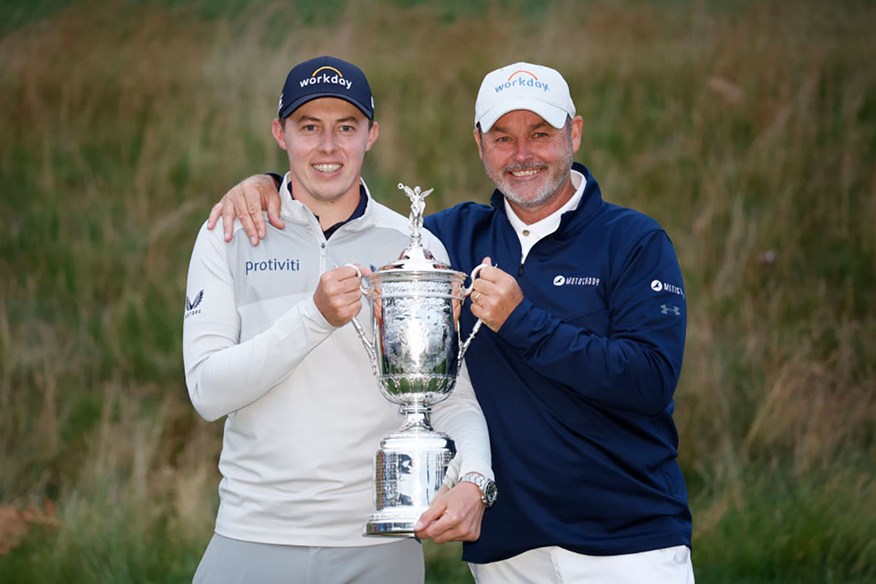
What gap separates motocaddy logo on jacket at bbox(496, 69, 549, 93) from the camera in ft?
12.4

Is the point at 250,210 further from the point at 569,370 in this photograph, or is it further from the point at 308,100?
the point at 569,370

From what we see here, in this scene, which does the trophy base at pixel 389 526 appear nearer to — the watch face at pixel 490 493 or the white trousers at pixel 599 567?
the watch face at pixel 490 493

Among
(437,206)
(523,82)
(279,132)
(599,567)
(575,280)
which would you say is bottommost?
(599,567)

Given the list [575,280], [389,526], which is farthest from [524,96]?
[389,526]

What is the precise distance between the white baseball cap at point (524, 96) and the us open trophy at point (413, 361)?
37cm

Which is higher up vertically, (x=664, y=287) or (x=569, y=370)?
(x=664, y=287)

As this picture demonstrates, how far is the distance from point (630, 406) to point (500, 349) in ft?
1.38

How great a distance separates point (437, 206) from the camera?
8711 millimetres

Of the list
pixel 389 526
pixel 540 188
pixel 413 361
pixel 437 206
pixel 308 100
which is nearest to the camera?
pixel 389 526

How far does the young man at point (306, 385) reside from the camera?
339cm

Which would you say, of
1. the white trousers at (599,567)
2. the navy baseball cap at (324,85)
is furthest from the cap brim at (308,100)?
the white trousers at (599,567)

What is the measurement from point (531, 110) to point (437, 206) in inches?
196

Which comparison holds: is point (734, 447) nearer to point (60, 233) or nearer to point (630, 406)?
point (630, 406)

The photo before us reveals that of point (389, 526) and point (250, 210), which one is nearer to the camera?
point (389, 526)
